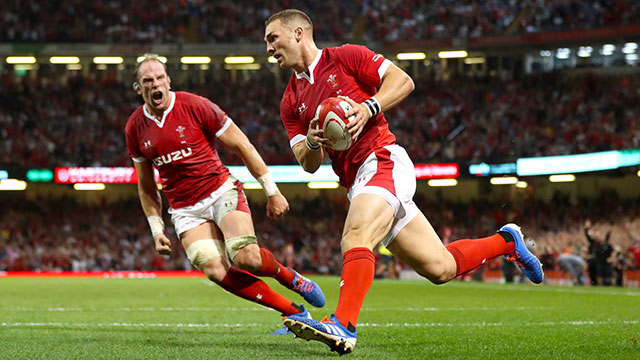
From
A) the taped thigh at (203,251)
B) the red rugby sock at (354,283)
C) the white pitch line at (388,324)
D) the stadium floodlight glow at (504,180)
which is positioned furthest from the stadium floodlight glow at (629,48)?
the red rugby sock at (354,283)

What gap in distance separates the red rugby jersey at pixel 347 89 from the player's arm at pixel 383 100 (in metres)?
0.14

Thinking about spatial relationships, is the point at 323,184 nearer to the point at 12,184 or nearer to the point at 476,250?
the point at 12,184

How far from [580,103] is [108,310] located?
1077 inches

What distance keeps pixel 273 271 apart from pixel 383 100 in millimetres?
2292

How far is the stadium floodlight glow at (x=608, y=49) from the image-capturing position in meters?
34.1

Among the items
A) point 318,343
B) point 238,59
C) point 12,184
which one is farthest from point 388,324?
point 238,59

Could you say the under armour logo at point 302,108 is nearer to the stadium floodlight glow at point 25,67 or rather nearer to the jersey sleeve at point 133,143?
the jersey sleeve at point 133,143

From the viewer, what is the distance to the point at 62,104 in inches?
1513

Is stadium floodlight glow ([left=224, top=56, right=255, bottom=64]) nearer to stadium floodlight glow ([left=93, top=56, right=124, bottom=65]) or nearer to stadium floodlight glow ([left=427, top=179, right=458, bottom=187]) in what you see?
stadium floodlight glow ([left=93, top=56, right=124, bottom=65])

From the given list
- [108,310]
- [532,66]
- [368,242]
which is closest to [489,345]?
[368,242]

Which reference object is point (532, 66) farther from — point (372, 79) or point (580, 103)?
point (372, 79)

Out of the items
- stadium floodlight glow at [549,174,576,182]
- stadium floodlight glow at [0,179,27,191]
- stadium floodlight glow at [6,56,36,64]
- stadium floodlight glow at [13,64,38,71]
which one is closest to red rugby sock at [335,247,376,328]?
stadium floodlight glow at [549,174,576,182]

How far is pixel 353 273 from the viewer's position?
4.70m

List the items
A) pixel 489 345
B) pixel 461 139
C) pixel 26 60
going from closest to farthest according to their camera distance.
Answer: pixel 489 345 → pixel 461 139 → pixel 26 60
